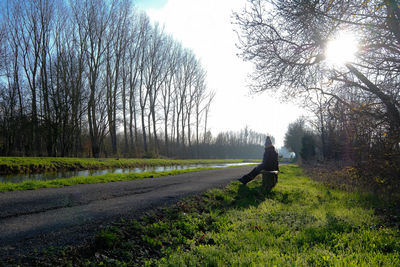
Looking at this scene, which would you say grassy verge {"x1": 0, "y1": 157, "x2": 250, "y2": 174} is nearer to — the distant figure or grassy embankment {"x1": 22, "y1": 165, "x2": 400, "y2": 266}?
grassy embankment {"x1": 22, "y1": 165, "x2": 400, "y2": 266}

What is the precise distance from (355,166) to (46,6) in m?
26.7

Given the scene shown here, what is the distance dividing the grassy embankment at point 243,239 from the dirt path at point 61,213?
0.33 m

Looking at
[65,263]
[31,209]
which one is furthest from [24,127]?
[65,263]

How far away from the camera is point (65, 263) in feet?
8.71

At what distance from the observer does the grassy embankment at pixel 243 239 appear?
3.02 m

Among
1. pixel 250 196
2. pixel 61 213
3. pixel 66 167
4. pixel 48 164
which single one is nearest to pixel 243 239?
pixel 61 213

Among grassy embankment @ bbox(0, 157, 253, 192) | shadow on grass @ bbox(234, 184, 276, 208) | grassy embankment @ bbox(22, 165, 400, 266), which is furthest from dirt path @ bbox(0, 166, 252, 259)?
shadow on grass @ bbox(234, 184, 276, 208)

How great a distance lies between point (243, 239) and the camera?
12.7ft

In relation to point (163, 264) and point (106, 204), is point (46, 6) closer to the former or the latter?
point (106, 204)

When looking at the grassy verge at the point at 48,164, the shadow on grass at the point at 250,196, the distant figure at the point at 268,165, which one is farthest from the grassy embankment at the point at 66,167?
the shadow on grass at the point at 250,196

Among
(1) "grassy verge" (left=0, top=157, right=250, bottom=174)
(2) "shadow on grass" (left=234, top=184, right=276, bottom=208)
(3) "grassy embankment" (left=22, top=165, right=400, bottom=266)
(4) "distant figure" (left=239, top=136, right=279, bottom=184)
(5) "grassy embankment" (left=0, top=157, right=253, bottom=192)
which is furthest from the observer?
(1) "grassy verge" (left=0, top=157, right=250, bottom=174)

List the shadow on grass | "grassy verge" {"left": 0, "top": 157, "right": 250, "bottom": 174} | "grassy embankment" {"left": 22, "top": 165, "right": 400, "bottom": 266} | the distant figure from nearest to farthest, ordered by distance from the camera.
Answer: "grassy embankment" {"left": 22, "top": 165, "right": 400, "bottom": 266} < the shadow on grass < the distant figure < "grassy verge" {"left": 0, "top": 157, "right": 250, "bottom": 174}

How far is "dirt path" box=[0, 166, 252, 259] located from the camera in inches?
122

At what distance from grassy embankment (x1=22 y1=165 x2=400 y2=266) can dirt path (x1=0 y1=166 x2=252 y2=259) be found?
0.33 metres
